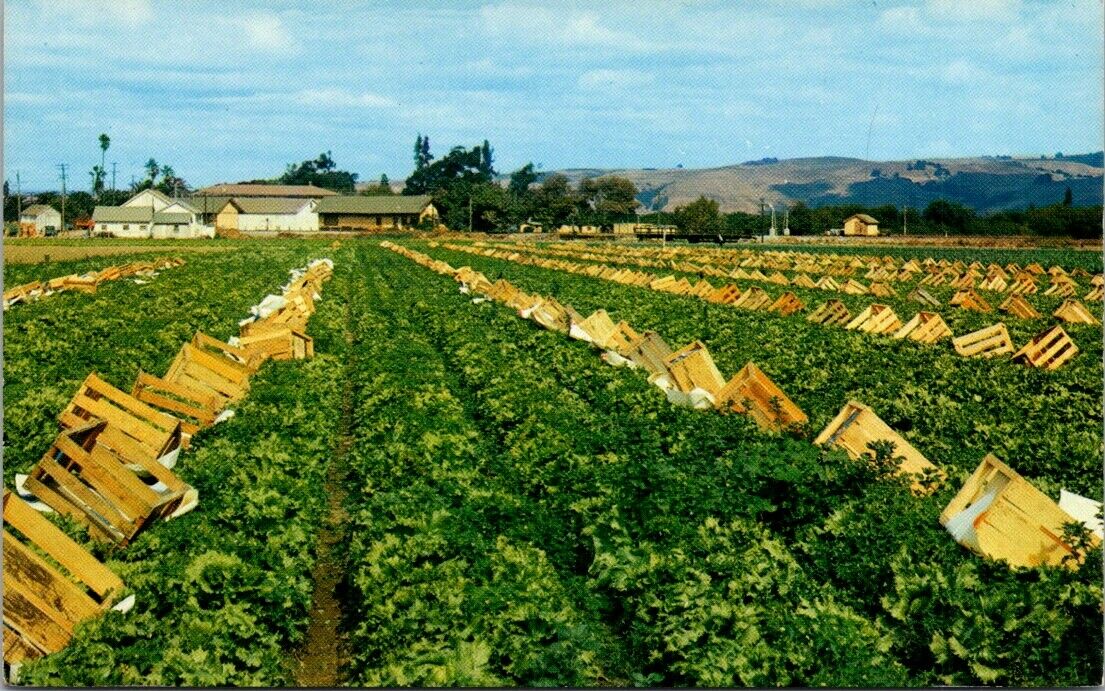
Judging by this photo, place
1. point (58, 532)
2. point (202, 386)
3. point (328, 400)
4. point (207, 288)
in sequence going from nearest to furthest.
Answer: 1. point (58, 532)
2. point (202, 386)
3. point (328, 400)
4. point (207, 288)

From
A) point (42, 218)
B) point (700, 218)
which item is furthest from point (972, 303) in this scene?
point (42, 218)

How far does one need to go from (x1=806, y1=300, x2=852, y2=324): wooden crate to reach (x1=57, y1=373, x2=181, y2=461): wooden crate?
2098 centimetres

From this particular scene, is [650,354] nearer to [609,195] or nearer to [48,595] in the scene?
[48,595]

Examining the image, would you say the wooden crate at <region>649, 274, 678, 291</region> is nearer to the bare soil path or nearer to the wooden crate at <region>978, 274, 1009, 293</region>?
the wooden crate at <region>978, 274, 1009, 293</region>

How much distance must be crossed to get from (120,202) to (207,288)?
151018mm

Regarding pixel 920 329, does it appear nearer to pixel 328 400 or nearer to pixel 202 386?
pixel 328 400

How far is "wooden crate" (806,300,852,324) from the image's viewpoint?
99.2 feet

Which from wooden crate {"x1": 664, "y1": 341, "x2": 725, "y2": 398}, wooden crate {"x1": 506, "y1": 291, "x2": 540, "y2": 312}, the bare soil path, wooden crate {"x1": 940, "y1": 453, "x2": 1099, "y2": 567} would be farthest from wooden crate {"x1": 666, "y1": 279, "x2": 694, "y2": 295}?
wooden crate {"x1": 940, "y1": 453, "x2": 1099, "y2": 567}

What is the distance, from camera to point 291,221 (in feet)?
513

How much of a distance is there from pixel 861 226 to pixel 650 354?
126184 mm

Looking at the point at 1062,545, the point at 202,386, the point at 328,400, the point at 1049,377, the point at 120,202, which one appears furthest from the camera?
the point at 120,202

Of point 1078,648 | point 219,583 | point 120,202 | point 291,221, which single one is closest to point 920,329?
point 1078,648

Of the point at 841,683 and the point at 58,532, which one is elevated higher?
the point at 58,532

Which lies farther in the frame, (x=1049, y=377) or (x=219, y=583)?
(x=1049, y=377)
